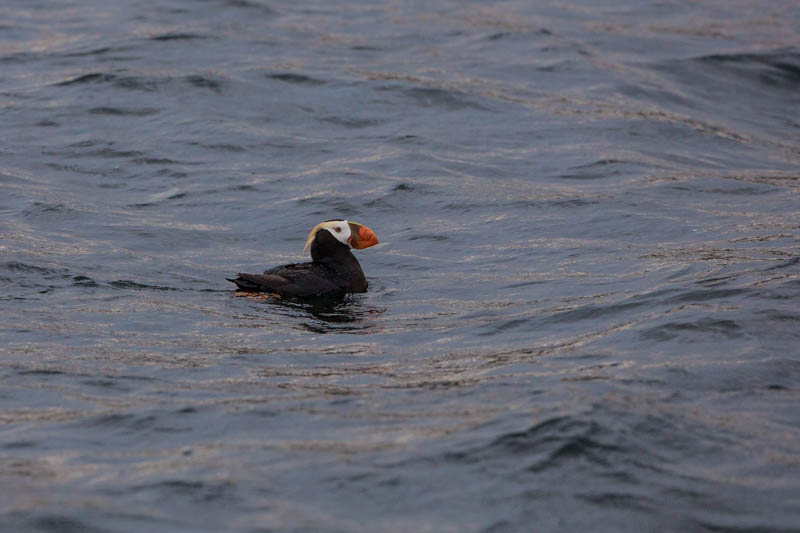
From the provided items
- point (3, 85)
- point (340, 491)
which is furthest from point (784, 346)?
point (3, 85)

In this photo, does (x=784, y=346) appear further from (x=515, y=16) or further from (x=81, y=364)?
(x=515, y=16)

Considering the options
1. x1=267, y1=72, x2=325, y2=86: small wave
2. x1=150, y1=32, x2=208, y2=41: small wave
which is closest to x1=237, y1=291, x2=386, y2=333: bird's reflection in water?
x1=267, y1=72, x2=325, y2=86: small wave

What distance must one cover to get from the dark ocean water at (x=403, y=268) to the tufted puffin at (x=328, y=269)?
0.64 ft

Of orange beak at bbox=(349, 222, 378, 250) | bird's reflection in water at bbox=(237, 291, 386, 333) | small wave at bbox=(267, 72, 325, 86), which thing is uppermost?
small wave at bbox=(267, 72, 325, 86)

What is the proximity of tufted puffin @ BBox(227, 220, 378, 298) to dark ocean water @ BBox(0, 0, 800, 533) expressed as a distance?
19 centimetres

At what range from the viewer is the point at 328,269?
8.57 meters

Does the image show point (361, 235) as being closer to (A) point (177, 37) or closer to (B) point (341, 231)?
(B) point (341, 231)

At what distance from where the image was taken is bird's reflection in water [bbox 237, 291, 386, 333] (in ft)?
25.1

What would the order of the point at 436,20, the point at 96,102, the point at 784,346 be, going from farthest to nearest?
the point at 436,20 → the point at 96,102 → the point at 784,346

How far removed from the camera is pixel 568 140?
13.3 m

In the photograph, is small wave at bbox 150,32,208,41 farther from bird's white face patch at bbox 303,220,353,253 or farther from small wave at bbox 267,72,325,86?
bird's white face patch at bbox 303,220,353,253

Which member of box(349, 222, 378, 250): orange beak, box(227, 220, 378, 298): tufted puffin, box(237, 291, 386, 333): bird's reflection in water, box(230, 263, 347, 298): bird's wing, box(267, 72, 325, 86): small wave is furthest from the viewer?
box(267, 72, 325, 86): small wave

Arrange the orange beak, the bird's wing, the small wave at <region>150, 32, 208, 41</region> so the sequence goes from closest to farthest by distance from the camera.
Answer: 1. the bird's wing
2. the orange beak
3. the small wave at <region>150, 32, 208, 41</region>

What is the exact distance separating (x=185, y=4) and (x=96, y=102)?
18.2ft
